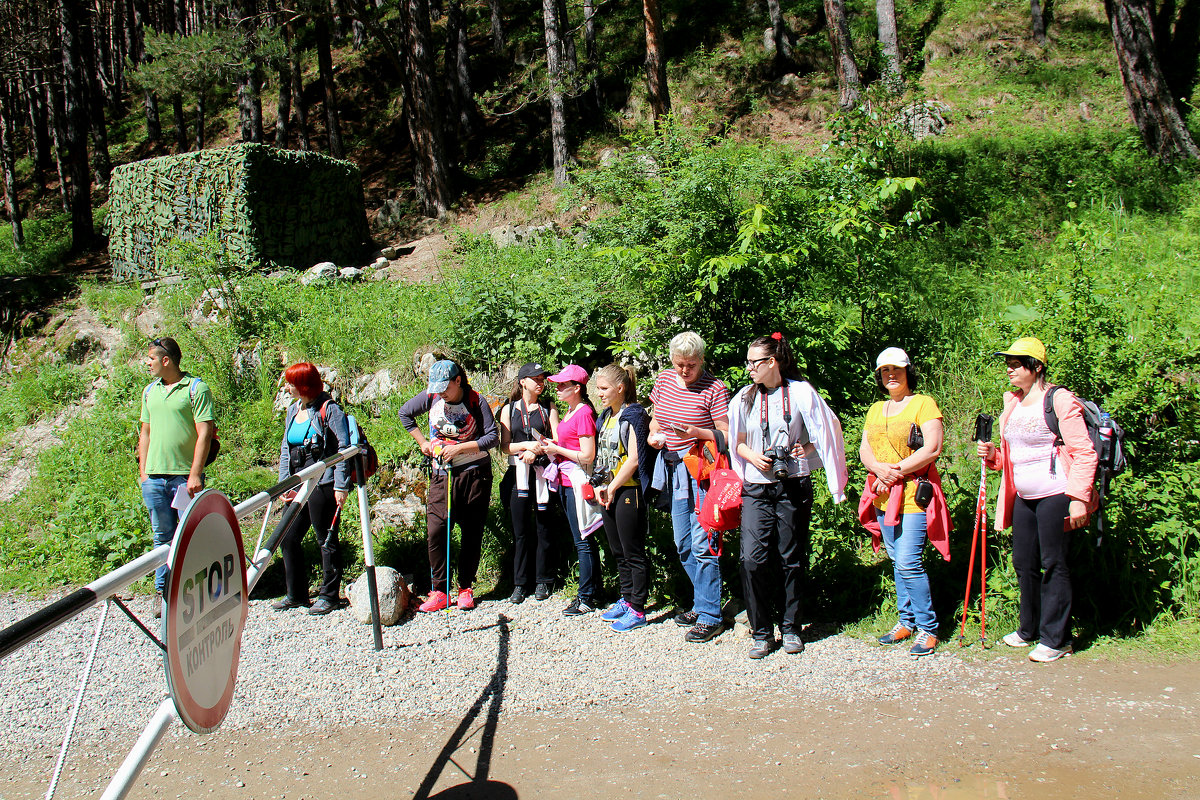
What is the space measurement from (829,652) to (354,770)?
270cm

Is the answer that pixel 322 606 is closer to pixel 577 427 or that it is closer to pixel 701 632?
pixel 577 427

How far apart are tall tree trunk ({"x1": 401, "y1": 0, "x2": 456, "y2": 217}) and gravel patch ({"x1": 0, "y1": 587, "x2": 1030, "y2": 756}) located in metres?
13.3

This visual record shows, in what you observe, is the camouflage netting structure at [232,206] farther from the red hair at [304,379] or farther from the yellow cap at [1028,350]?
the yellow cap at [1028,350]

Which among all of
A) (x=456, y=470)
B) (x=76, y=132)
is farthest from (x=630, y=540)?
(x=76, y=132)

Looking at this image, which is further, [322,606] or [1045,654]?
[322,606]

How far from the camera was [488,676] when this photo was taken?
4.65 m

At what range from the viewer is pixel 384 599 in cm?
546

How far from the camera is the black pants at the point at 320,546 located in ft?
18.8

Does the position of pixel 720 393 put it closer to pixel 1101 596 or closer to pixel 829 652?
pixel 829 652

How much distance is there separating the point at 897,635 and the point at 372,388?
6375mm

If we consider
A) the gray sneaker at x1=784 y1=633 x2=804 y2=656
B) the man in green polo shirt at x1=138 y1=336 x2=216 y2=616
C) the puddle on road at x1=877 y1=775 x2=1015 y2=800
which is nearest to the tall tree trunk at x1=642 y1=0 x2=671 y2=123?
the man in green polo shirt at x1=138 y1=336 x2=216 y2=616

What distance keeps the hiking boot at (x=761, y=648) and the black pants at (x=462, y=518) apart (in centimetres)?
223

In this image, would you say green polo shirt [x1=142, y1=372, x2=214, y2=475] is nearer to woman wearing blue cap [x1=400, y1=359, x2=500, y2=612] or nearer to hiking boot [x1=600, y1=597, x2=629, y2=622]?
woman wearing blue cap [x1=400, y1=359, x2=500, y2=612]

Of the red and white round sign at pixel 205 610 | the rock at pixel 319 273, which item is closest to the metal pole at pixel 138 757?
the red and white round sign at pixel 205 610
